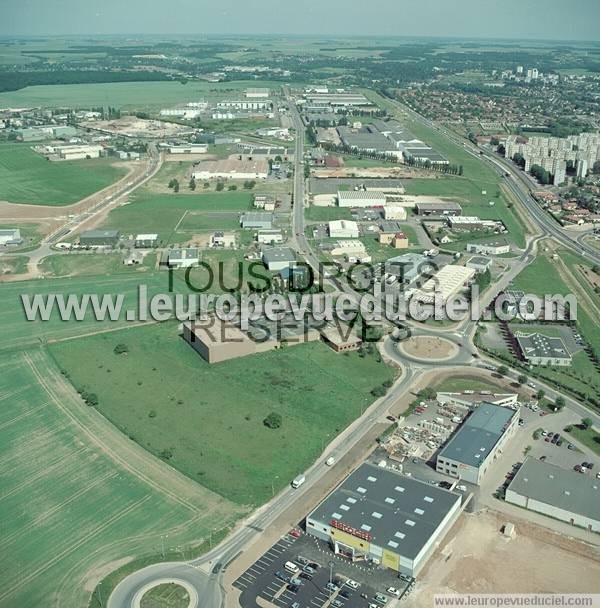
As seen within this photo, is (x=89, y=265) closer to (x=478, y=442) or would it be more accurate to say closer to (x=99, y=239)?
(x=99, y=239)

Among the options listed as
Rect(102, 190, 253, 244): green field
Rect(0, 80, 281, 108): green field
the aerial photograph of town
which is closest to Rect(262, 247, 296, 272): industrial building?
the aerial photograph of town

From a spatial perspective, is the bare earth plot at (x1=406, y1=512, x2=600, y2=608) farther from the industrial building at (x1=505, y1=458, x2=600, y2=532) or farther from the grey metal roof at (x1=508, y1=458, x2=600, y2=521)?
the grey metal roof at (x1=508, y1=458, x2=600, y2=521)

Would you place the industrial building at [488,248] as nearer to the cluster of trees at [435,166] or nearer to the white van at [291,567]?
the cluster of trees at [435,166]

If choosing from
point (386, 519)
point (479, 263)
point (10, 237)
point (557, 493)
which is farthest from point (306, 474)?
point (10, 237)

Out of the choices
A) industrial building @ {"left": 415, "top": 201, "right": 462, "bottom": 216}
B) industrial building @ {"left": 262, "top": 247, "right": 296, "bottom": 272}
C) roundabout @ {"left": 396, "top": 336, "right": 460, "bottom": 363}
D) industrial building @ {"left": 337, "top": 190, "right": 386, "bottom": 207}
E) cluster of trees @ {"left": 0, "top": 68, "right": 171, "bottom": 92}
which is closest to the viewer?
roundabout @ {"left": 396, "top": 336, "right": 460, "bottom": 363}

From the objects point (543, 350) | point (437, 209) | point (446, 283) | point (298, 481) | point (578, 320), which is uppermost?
point (437, 209)

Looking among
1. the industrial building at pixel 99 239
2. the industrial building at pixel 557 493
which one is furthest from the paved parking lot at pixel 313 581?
the industrial building at pixel 99 239
